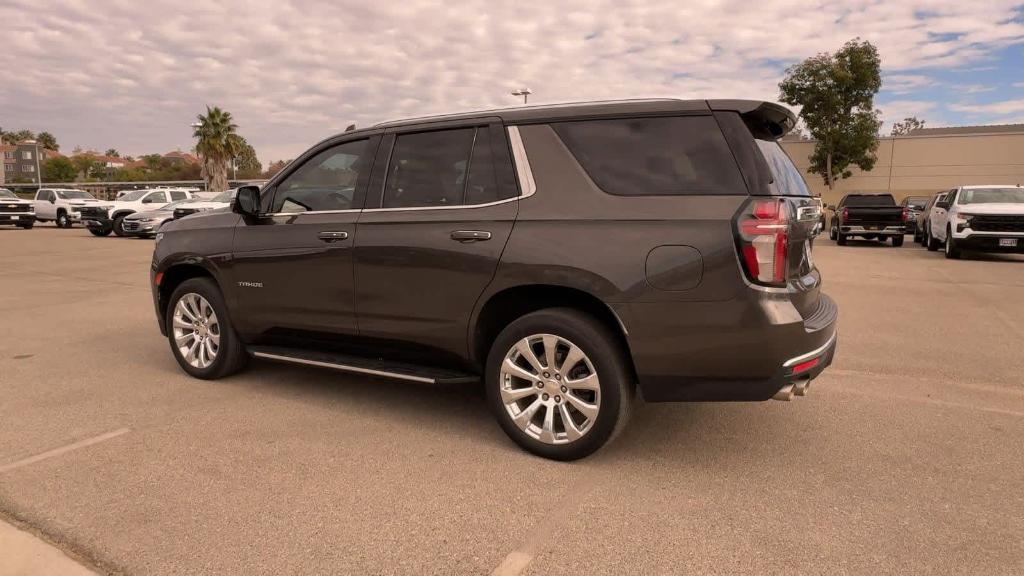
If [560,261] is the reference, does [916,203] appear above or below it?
above

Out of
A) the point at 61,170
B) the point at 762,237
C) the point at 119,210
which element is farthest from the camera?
the point at 61,170

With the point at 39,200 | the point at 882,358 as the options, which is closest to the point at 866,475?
the point at 882,358

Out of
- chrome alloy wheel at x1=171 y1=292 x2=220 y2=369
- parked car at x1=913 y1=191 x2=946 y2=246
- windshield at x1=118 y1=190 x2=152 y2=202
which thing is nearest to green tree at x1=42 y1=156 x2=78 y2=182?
windshield at x1=118 y1=190 x2=152 y2=202

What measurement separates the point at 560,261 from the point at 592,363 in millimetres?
535

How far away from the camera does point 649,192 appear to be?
3377 millimetres

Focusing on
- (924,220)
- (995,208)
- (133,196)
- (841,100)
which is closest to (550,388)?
(995,208)

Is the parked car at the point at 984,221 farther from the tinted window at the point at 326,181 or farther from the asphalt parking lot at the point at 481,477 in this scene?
the tinted window at the point at 326,181

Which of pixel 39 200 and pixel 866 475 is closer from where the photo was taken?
pixel 866 475

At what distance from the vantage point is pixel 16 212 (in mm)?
29109

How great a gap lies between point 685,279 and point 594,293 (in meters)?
0.45

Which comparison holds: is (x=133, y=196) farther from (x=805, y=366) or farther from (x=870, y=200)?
(x=805, y=366)

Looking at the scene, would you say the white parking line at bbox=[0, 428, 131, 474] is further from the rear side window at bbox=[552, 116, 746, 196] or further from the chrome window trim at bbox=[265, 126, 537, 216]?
the rear side window at bbox=[552, 116, 746, 196]

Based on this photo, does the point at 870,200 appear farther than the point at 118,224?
No

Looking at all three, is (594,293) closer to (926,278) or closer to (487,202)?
(487,202)
